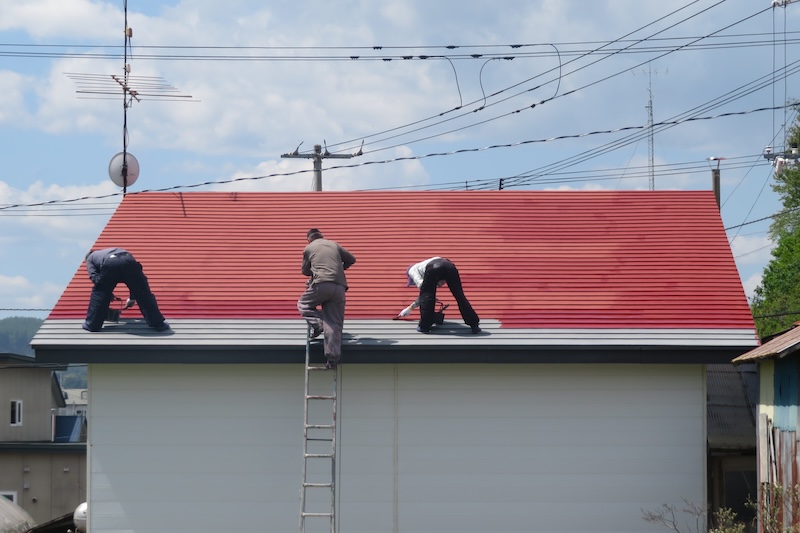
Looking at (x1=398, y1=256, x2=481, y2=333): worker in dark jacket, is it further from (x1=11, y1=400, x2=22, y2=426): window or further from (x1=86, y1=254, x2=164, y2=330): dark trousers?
(x1=11, y1=400, x2=22, y2=426): window

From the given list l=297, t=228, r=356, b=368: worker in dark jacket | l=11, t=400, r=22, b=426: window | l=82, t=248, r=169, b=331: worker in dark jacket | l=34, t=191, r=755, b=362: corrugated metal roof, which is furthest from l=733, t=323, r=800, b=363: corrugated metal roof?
l=11, t=400, r=22, b=426: window

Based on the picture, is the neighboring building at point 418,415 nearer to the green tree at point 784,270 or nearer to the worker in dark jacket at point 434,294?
the worker in dark jacket at point 434,294

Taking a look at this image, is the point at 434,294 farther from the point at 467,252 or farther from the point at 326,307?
the point at 467,252

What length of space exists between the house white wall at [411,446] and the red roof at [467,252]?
3.25 ft

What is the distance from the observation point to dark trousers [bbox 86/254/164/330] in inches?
638

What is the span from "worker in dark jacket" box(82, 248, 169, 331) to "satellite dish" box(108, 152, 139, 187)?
8445 mm

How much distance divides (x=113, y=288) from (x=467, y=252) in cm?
552

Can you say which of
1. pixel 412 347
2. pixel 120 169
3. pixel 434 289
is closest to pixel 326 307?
pixel 412 347

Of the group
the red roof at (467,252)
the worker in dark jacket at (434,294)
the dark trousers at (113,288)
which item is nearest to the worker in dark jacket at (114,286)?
the dark trousers at (113,288)

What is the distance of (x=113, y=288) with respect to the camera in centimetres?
1645

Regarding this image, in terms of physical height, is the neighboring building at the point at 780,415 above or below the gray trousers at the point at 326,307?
below

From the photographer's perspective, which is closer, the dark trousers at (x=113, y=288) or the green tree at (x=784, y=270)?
the dark trousers at (x=113, y=288)

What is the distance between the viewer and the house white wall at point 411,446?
16.1m

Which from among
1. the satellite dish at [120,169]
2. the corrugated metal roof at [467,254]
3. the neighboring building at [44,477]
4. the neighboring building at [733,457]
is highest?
the satellite dish at [120,169]
